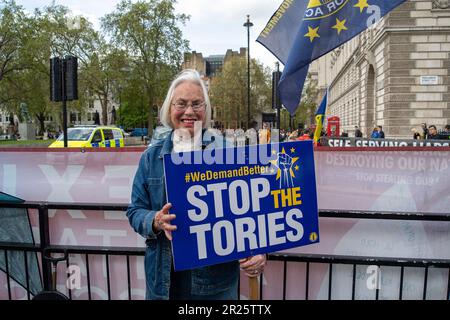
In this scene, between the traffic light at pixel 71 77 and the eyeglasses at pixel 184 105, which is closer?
the eyeglasses at pixel 184 105

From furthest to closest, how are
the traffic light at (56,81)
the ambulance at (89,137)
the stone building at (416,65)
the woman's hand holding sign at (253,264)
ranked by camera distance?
the stone building at (416,65)
the ambulance at (89,137)
the traffic light at (56,81)
the woman's hand holding sign at (253,264)

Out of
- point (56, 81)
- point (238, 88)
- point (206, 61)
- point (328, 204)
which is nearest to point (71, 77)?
point (56, 81)

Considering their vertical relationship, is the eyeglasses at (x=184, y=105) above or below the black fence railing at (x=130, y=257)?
above

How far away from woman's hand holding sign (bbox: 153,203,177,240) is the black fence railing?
115cm

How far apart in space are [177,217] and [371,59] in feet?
85.2

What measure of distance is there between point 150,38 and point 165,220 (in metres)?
46.1

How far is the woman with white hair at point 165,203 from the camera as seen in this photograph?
2.16 metres

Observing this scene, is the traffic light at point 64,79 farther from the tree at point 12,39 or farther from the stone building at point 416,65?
the tree at point 12,39

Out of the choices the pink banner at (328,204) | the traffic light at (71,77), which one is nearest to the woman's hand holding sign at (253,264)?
the pink banner at (328,204)

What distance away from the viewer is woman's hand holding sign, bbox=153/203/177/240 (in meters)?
1.96

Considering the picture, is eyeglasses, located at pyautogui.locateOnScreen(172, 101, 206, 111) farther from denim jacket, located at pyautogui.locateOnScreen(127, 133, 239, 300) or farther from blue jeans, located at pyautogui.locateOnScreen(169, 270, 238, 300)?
blue jeans, located at pyautogui.locateOnScreen(169, 270, 238, 300)

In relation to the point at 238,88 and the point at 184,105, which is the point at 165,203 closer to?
the point at 184,105

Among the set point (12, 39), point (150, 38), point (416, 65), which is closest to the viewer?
point (416, 65)

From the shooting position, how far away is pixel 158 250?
218 cm
